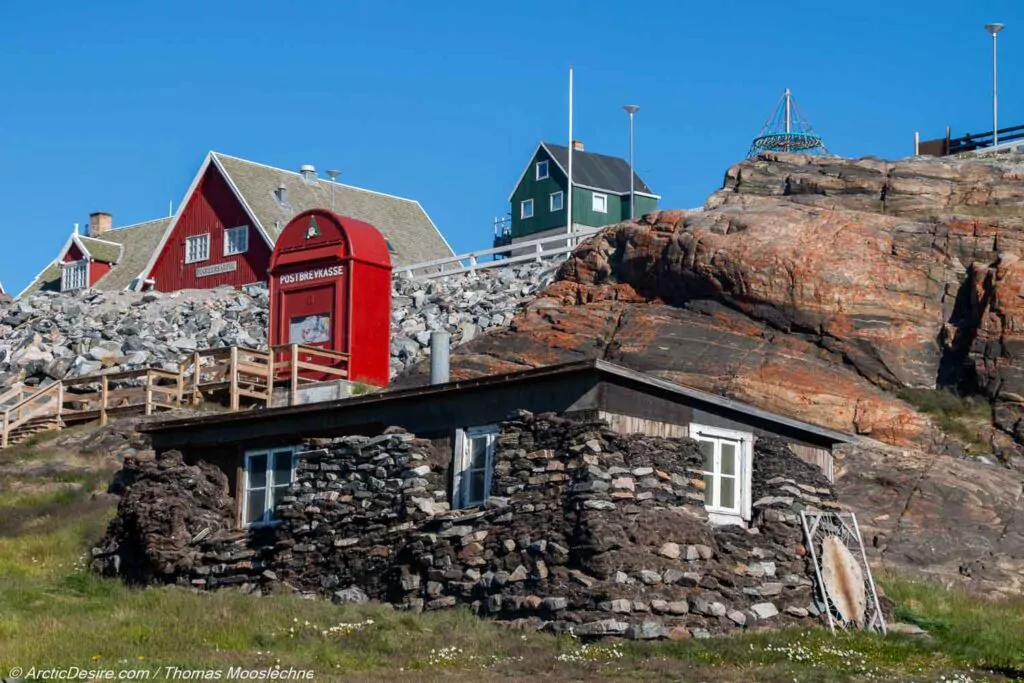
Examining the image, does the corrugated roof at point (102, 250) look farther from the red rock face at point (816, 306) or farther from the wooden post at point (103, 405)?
the red rock face at point (816, 306)

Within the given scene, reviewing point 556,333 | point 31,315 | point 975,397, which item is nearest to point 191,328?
point 31,315

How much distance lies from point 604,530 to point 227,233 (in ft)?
132

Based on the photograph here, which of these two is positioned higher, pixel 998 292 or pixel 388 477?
pixel 998 292

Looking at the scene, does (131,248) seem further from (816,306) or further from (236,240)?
(816,306)

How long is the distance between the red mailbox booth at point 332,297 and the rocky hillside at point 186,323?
11.1 feet

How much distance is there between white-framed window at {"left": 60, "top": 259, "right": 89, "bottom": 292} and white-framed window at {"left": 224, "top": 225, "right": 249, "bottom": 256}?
9580 millimetres

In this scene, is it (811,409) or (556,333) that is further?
(556,333)

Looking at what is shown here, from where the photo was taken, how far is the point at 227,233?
193 ft

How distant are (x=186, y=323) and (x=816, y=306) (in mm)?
22913

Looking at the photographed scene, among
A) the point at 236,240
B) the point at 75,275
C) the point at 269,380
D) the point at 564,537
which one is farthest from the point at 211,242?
the point at 564,537

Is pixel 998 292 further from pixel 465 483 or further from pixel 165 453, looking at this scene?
pixel 165 453

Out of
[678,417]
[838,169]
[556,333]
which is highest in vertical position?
[838,169]

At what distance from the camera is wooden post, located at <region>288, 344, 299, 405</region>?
122ft

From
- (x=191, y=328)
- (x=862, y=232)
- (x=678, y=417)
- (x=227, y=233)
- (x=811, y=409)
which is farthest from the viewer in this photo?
(x=227, y=233)
